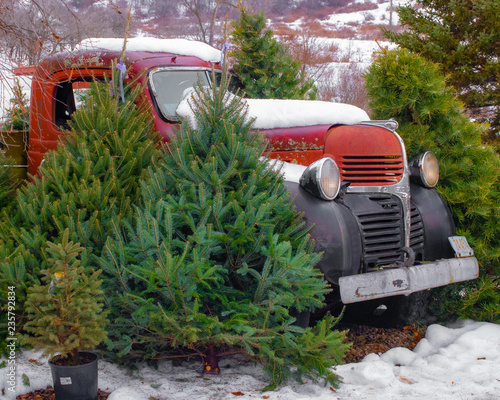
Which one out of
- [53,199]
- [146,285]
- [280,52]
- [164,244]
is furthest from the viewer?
[280,52]

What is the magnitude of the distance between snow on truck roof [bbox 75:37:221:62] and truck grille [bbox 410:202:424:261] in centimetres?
239

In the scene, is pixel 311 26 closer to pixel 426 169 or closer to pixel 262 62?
pixel 262 62

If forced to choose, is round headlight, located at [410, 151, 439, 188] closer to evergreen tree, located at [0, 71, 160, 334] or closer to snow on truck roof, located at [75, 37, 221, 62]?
evergreen tree, located at [0, 71, 160, 334]

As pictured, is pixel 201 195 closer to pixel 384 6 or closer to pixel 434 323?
pixel 434 323

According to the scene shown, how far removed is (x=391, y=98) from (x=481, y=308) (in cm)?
188

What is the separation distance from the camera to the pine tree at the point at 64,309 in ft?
7.57

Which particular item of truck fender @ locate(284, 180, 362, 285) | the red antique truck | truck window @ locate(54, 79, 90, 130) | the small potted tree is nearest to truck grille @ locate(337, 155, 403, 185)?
the red antique truck

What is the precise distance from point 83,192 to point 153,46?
76.2 inches

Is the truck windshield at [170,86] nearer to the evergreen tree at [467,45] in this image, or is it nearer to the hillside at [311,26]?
the evergreen tree at [467,45]

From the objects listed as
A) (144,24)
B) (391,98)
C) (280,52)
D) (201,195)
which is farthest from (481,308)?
(144,24)

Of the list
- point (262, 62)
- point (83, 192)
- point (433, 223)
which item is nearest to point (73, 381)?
point (83, 192)

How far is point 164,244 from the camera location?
101 inches

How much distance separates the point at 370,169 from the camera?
3.68 meters

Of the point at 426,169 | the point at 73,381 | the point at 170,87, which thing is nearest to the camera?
the point at 73,381
